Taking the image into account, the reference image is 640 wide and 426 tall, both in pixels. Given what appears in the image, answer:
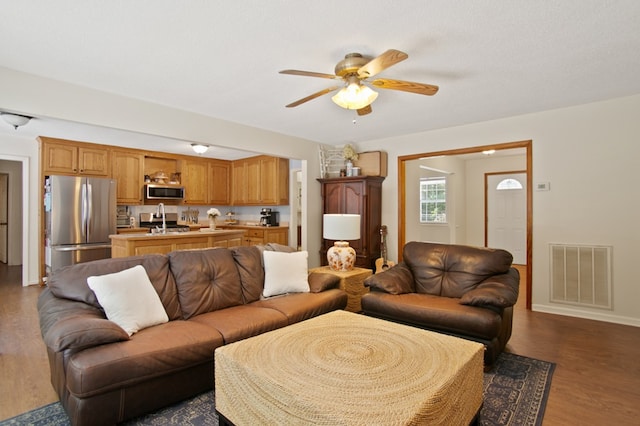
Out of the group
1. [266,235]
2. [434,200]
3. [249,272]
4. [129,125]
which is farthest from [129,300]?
[434,200]

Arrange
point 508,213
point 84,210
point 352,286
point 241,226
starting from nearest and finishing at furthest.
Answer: point 352,286 → point 84,210 → point 241,226 → point 508,213

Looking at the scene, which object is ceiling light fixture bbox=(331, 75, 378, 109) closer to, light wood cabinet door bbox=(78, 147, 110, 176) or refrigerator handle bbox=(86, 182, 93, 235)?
refrigerator handle bbox=(86, 182, 93, 235)

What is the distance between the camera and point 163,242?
4.74 meters

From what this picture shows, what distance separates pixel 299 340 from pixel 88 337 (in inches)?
45.0

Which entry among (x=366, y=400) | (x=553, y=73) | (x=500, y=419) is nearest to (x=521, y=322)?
(x=500, y=419)

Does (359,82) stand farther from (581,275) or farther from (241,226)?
(241,226)

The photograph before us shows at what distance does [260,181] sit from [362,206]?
2588 millimetres

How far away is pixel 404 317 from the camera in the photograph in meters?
2.94

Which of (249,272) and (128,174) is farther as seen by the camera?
(128,174)

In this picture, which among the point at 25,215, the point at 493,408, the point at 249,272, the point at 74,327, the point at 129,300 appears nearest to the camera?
the point at 74,327

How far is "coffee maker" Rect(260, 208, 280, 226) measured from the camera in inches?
274

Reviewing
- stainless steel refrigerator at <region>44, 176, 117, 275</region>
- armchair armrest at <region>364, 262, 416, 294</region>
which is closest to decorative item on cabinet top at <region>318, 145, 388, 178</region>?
armchair armrest at <region>364, 262, 416, 294</region>

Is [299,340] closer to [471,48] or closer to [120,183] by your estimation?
[471,48]

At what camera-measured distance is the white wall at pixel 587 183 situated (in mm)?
3609
